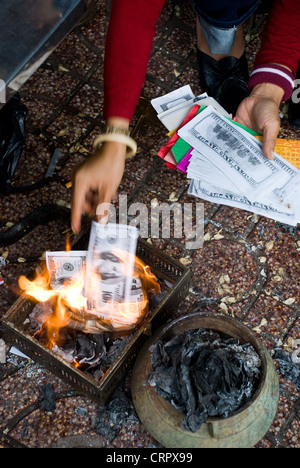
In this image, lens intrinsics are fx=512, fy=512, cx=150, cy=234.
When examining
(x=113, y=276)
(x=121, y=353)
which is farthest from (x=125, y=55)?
(x=121, y=353)

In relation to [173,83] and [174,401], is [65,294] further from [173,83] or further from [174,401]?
[173,83]

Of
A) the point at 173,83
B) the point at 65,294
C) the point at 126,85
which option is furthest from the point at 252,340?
the point at 173,83

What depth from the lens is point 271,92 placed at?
3197 mm

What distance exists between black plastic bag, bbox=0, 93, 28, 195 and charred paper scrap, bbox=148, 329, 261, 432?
1431 millimetres

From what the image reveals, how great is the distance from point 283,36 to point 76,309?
6.85 ft

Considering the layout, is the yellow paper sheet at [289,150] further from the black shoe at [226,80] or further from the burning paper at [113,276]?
the burning paper at [113,276]

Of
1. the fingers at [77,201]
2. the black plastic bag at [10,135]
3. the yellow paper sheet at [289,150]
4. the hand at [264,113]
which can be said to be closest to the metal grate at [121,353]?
the fingers at [77,201]

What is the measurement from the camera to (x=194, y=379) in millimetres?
2160

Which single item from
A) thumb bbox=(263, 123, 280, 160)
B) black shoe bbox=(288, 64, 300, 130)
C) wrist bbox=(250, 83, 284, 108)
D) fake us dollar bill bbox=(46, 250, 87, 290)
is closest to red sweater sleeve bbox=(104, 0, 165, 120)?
fake us dollar bill bbox=(46, 250, 87, 290)

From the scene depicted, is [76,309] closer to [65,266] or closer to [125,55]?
[65,266]

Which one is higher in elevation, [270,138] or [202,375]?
[270,138]
